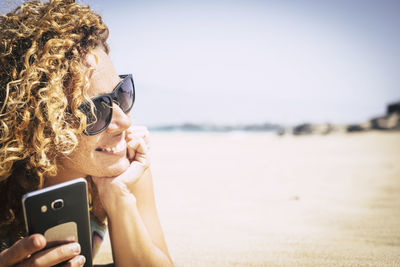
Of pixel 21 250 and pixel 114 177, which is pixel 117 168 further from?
pixel 21 250

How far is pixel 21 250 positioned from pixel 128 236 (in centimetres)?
62

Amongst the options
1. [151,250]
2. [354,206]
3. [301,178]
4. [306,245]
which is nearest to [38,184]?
[151,250]

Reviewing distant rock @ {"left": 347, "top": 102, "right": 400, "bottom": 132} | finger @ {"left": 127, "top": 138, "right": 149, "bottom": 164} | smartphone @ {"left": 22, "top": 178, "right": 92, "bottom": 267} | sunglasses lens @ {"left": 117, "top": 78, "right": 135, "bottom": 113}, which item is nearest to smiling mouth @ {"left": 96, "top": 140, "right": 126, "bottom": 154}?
finger @ {"left": 127, "top": 138, "right": 149, "bottom": 164}

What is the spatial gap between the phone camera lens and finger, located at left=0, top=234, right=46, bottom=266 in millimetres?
146

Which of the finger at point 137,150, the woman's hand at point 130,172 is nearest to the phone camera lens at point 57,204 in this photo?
the woman's hand at point 130,172

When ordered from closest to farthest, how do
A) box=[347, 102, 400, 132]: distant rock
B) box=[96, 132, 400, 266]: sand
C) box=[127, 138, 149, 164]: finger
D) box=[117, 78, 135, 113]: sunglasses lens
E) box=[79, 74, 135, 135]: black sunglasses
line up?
1. box=[79, 74, 135, 135]: black sunglasses
2. box=[117, 78, 135, 113]: sunglasses lens
3. box=[127, 138, 149, 164]: finger
4. box=[96, 132, 400, 266]: sand
5. box=[347, 102, 400, 132]: distant rock

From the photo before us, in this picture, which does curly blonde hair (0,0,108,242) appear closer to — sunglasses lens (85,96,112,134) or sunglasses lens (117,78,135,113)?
sunglasses lens (85,96,112,134)

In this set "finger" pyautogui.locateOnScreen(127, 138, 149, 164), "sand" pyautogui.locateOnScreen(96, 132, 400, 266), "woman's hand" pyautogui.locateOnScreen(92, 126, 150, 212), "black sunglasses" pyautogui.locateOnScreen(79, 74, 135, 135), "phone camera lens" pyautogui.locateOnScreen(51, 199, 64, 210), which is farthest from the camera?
"sand" pyautogui.locateOnScreen(96, 132, 400, 266)

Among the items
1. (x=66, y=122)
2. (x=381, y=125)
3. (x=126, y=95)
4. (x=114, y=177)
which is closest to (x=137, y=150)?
(x=114, y=177)

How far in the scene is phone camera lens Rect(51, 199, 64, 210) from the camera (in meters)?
1.10

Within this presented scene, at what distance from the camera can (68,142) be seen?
1357mm

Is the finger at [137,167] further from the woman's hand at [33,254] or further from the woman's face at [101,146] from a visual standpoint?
the woman's hand at [33,254]

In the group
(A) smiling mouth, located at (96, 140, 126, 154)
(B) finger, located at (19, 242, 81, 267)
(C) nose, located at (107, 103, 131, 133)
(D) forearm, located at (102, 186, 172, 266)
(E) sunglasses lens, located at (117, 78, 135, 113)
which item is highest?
(E) sunglasses lens, located at (117, 78, 135, 113)

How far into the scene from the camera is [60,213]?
3.78 feet
